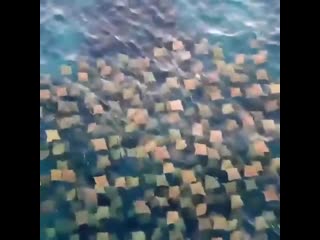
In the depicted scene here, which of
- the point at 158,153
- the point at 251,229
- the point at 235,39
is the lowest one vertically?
the point at 251,229

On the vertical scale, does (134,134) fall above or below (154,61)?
below

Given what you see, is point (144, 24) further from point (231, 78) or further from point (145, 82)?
point (231, 78)

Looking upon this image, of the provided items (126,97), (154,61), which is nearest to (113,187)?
Result: (126,97)

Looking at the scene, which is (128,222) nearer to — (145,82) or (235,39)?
(145,82)

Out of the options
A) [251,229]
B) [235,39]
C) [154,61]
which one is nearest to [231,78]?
[235,39]

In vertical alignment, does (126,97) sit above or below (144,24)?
below
